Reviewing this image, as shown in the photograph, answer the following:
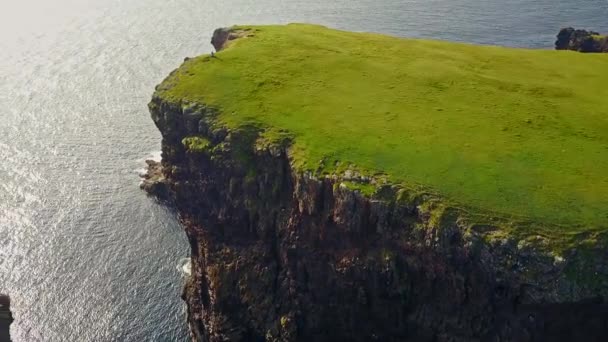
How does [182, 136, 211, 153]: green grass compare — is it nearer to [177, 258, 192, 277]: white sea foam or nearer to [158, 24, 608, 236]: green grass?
[158, 24, 608, 236]: green grass

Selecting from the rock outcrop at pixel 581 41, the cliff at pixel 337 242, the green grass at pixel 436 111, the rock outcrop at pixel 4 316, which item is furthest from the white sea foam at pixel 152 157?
the rock outcrop at pixel 581 41

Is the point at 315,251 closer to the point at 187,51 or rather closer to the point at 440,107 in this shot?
the point at 440,107

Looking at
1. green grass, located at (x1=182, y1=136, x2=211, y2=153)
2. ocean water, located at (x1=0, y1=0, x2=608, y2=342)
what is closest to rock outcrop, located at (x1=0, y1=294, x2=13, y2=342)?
ocean water, located at (x1=0, y1=0, x2=608, y2=342)

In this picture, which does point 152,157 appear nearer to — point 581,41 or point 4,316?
point 4,316

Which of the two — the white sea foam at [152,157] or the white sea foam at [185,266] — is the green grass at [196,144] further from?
the white sea foam at [152,157]

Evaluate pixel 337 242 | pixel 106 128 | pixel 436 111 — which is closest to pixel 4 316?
pixel 337 242

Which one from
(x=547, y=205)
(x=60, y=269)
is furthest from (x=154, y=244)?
(x=547, y=205)

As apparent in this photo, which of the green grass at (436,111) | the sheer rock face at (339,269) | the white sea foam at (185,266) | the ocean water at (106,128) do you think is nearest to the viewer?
the sheer rock face at (339,269)

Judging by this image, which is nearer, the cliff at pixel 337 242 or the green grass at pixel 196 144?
the cliff at pixel 337 242
